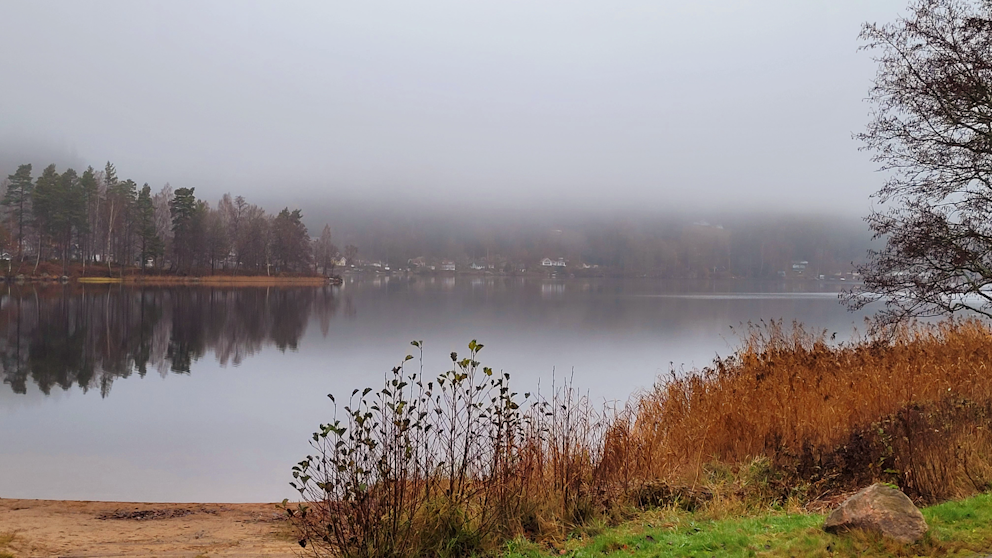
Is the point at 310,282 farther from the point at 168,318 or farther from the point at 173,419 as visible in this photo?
the point at 173,419

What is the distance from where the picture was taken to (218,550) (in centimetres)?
705

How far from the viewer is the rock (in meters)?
4.85

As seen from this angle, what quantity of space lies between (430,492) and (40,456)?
32.8ft

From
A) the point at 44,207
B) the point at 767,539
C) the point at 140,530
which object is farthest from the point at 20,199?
the point at 767,539

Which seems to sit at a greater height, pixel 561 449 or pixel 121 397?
pixel 561 449

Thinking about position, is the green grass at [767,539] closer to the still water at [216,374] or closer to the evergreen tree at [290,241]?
the still water at [216,374]

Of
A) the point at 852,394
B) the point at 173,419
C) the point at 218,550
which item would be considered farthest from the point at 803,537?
the point at 173,419

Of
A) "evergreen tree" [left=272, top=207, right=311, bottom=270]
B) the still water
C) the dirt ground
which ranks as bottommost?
the still water

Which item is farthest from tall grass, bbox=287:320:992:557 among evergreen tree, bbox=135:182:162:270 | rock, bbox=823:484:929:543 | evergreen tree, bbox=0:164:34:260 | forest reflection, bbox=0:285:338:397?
evergreen tree, bbox=0:164:34:260

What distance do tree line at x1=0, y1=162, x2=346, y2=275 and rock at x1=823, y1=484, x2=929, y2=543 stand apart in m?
93.0

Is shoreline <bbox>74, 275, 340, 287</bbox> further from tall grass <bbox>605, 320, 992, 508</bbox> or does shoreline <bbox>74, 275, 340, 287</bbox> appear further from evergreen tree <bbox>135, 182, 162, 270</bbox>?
tall grass <bbox>605, 320, 992, 508</bbox>

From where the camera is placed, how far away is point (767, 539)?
516 centimetres

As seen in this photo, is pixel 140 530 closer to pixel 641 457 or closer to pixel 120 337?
pixel 641 457

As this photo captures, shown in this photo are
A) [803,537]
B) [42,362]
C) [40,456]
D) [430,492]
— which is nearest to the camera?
[803,537]
